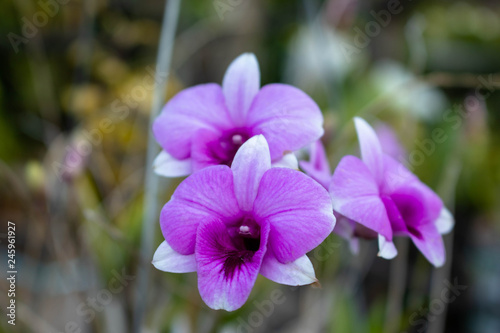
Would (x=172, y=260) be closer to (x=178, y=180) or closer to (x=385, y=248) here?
(x=385, y=248)

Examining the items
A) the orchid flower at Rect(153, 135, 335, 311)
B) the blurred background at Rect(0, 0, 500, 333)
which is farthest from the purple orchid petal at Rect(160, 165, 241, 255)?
the blurred background at Rect(0, 0, 500, 333)

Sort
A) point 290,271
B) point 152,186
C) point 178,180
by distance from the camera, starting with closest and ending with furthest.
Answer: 1. point 290,271
2. point 152,186
3. point 178,180

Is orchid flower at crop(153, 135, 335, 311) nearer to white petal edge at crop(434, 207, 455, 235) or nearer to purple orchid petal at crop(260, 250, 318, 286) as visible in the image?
purple orchid petal at crop(260, 250, 318, 286)

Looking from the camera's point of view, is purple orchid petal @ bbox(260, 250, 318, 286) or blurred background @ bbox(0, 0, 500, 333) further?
blurred background @ bbox(0, 0, 500, 333)

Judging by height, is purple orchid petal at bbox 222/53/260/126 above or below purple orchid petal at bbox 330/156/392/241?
above

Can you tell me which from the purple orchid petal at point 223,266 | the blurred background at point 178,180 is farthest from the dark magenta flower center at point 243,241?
the blurred background at point 178,180

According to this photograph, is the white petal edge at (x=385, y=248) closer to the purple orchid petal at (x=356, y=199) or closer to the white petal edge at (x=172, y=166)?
the purple orchid petal at (x=356, y=199)

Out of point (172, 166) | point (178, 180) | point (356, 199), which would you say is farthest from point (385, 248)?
point (178, 180)
